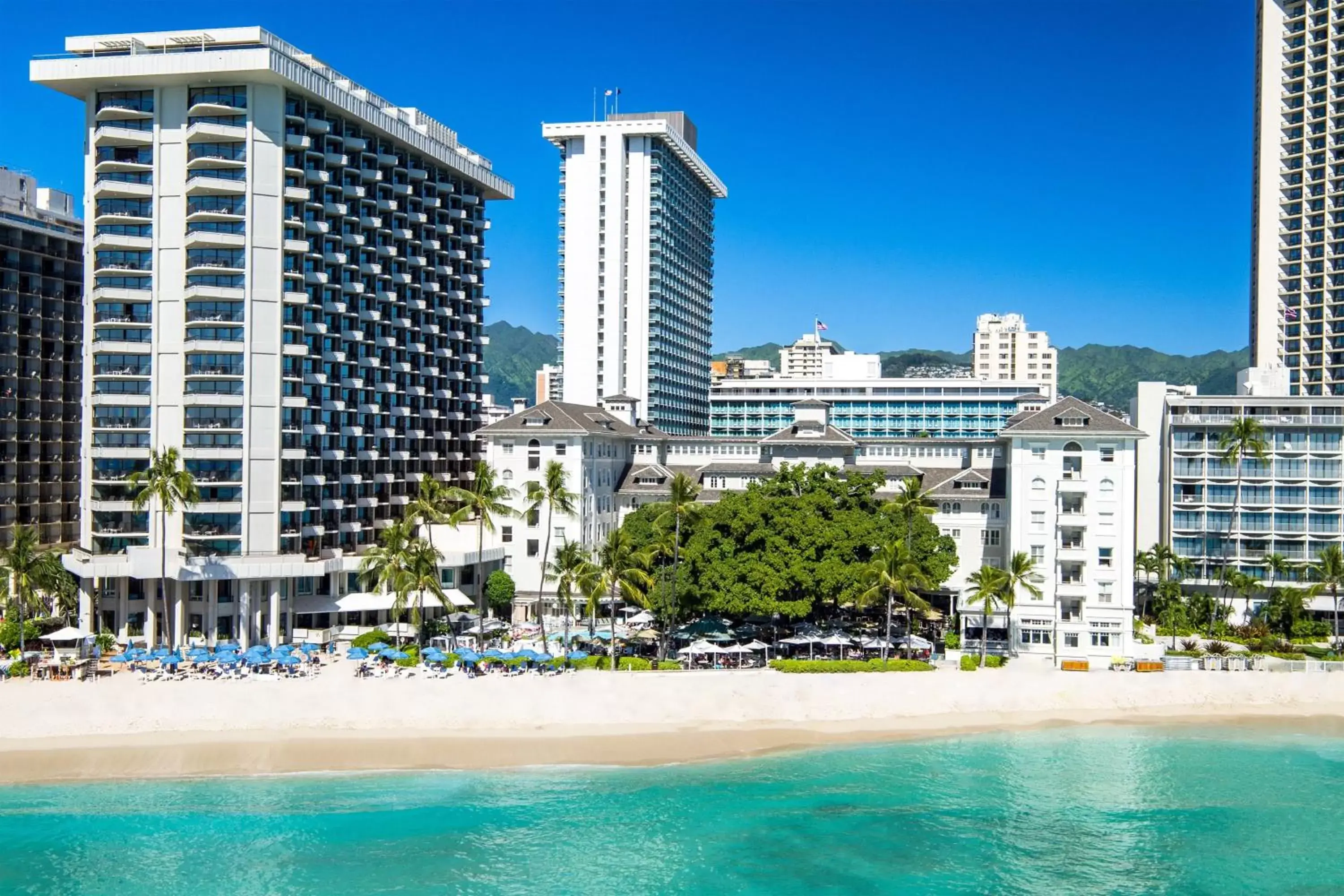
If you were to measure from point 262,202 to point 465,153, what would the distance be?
34721 millimetres

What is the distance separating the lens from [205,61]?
244ft

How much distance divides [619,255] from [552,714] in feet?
308

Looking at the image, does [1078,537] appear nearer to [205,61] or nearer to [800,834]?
[800,834]

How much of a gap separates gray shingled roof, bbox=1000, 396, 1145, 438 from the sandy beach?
17.2 meters

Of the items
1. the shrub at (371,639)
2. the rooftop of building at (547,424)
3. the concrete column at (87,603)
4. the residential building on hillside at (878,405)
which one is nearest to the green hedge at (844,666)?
the shrub at (371,639)

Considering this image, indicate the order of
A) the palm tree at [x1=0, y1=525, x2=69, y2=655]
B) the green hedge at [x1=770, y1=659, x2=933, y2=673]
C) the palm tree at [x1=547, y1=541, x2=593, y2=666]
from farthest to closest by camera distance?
the palm tree at [x1=0, y1=525, x2=69, y2=655]
the palm tree at [x1=547, y1=541, x2=593, y2=666]
the green hedge at [x1=770, y1=659, x2=933, y2=673]

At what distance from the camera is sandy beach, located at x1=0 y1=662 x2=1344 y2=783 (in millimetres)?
56938

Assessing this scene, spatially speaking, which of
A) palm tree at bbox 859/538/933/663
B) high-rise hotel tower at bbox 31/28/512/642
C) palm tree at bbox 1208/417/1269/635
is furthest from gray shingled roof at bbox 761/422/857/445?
high-rise hotel tower at bbox 31/28/512/642

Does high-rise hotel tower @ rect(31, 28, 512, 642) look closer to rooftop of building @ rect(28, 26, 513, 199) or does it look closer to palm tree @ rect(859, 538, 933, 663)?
rooftop of building @ rect(28, 26, 513, 199)

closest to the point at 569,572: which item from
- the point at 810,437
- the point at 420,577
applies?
the point at 420,577

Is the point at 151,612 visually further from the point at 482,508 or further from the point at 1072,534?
the point at 1072,534

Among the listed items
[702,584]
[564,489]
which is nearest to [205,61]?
[564,489]

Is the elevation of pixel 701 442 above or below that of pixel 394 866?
above

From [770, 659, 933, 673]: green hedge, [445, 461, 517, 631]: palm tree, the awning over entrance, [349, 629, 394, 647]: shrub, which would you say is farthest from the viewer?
[445, 461, 517, 631]: palm tree
